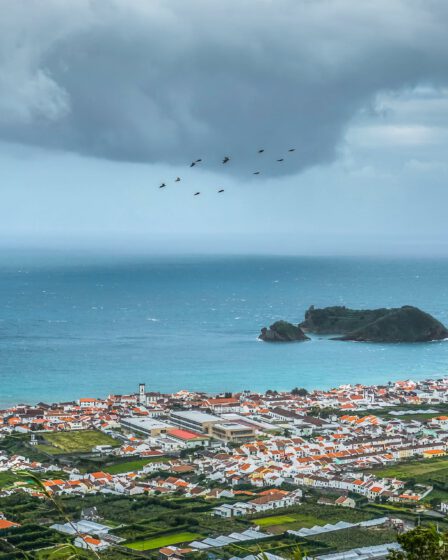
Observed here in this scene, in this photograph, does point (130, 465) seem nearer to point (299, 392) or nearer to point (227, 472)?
point (227, 472)

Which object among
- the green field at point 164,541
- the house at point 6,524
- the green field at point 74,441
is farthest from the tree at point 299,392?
the house at point 6,524

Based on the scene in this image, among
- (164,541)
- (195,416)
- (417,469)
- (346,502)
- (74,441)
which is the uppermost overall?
(195,416)

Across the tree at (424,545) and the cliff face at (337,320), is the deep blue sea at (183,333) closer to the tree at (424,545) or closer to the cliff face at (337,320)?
the cliff face at (337,320)

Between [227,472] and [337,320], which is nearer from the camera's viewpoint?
[227,472]

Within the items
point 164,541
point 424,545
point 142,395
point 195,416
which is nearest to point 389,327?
point 142,395

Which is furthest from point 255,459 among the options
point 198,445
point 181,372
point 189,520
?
point 181,372

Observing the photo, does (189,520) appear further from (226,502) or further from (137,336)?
(137,336)

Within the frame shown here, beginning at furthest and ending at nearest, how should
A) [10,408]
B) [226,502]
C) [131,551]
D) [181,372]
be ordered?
1. [181,372]
2. [10,408]
3. [226,502]
4. [131,551]

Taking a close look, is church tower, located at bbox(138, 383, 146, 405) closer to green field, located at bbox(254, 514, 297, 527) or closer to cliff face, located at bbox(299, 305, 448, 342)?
green field, located at bbox(254, 514, 297, 527)
